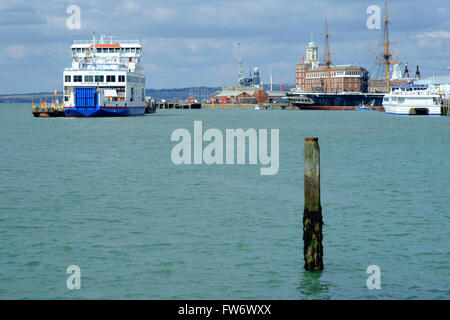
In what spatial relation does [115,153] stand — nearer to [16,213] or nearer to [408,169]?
[408,169]

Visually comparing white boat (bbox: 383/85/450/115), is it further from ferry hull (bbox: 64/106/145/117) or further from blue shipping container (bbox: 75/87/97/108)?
blue shipping container (bbox: 75/87/97/108)

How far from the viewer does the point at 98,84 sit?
97000 millimetres

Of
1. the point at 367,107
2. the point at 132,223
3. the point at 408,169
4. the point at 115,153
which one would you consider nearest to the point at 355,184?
the point at 408,169

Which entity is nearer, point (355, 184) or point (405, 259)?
point (405, 259)

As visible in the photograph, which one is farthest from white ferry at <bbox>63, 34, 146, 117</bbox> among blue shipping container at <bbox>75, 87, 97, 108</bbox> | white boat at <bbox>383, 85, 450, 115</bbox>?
white boat at <bbox>383, 85, 450, 115</bbox>

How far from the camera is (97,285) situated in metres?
15.6

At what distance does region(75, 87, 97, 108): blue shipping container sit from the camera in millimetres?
95562

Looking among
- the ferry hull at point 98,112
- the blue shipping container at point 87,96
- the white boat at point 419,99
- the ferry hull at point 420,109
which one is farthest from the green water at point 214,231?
the ferry hull at point 420,109

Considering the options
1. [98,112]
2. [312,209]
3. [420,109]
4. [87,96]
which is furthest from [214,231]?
[420,109]

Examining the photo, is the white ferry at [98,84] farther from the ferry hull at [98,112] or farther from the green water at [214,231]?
the green water at [214,231]

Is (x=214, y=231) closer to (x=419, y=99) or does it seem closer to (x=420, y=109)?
(x=419, y=99)

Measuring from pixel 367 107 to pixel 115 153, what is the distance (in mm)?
160183
